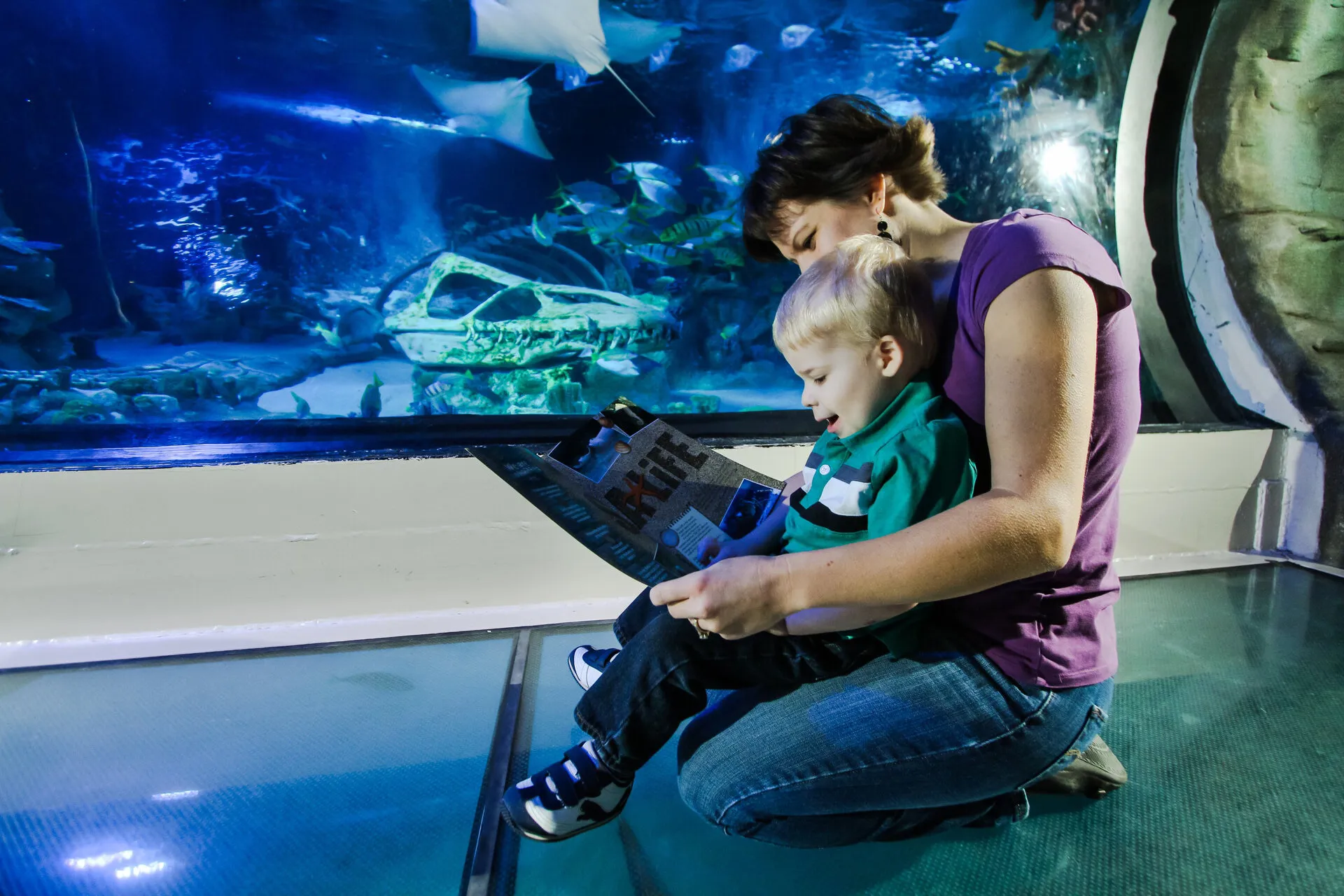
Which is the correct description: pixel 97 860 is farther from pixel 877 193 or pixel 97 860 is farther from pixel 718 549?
pixel 877 193

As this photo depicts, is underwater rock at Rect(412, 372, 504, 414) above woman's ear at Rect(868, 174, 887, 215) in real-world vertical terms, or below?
below

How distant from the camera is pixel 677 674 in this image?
1071 mm

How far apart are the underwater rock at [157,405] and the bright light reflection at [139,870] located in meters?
1.71

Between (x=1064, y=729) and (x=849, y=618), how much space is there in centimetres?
35

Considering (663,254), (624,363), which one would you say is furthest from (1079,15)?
(624,363)

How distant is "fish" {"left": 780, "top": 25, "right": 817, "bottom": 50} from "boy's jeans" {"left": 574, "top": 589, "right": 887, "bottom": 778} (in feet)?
9.32

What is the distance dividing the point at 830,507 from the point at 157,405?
95.6 inches

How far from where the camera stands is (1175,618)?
2281 millimetres

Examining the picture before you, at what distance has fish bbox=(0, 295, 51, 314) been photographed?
2.23m

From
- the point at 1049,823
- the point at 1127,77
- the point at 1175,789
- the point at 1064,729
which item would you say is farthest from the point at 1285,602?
the point at 1127,77

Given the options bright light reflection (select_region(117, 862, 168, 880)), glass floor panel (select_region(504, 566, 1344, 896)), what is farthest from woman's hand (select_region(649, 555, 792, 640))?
bright light reflection (select_region(117, 862, 168, 880))

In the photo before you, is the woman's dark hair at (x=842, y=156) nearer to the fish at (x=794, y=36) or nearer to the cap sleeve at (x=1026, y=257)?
the cap sleeve at (x=1026, y=257)

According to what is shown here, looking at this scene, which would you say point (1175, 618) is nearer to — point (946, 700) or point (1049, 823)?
point (1049, 823)

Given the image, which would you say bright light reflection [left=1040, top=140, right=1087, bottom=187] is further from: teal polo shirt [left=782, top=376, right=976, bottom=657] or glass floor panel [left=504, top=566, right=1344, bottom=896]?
teal polo shirt [left=782, top=376, right=976, bottom=657]
